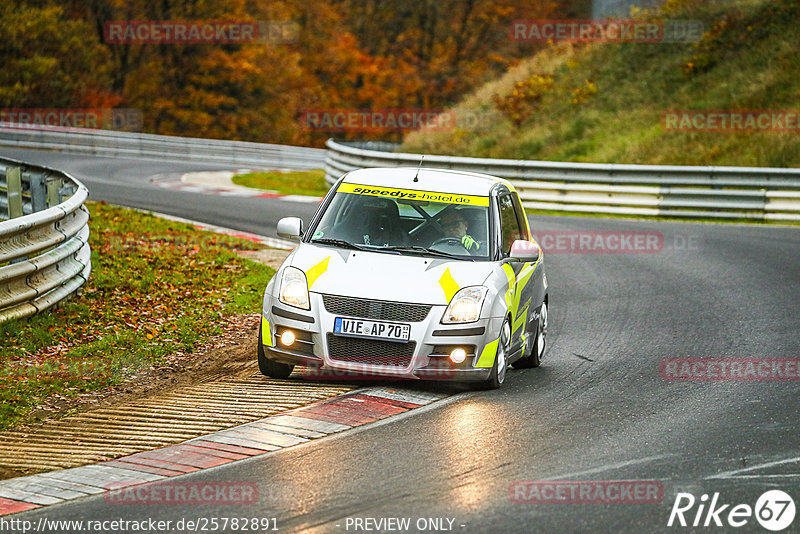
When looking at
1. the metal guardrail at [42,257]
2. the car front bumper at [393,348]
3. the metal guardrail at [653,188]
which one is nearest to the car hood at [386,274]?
the car front bumper at [393,348]

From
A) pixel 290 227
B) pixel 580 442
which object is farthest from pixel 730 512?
pixel 290 227

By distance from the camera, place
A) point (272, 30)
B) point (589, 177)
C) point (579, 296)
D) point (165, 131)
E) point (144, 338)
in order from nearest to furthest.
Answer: point (144, 338), point (579, 296), point (589, 177), point (165, 131), point (272, 30)

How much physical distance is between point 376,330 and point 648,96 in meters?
27.7

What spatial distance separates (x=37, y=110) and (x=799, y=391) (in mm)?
49012

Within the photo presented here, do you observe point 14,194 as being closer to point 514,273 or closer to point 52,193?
point 52,193

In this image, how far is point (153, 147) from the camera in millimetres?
39969

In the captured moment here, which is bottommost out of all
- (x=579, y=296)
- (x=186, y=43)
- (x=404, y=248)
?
(x=579, y=296)

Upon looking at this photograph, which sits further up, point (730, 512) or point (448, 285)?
point (448, 285)

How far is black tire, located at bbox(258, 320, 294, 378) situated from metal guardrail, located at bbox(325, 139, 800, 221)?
15414 mm

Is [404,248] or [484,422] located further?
[404,248]

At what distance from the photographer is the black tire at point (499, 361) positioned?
343 inches

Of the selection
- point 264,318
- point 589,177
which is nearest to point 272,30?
point 589,177

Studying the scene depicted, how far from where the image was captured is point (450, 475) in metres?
6.43

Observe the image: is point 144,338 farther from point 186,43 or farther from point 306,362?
point 186,43
